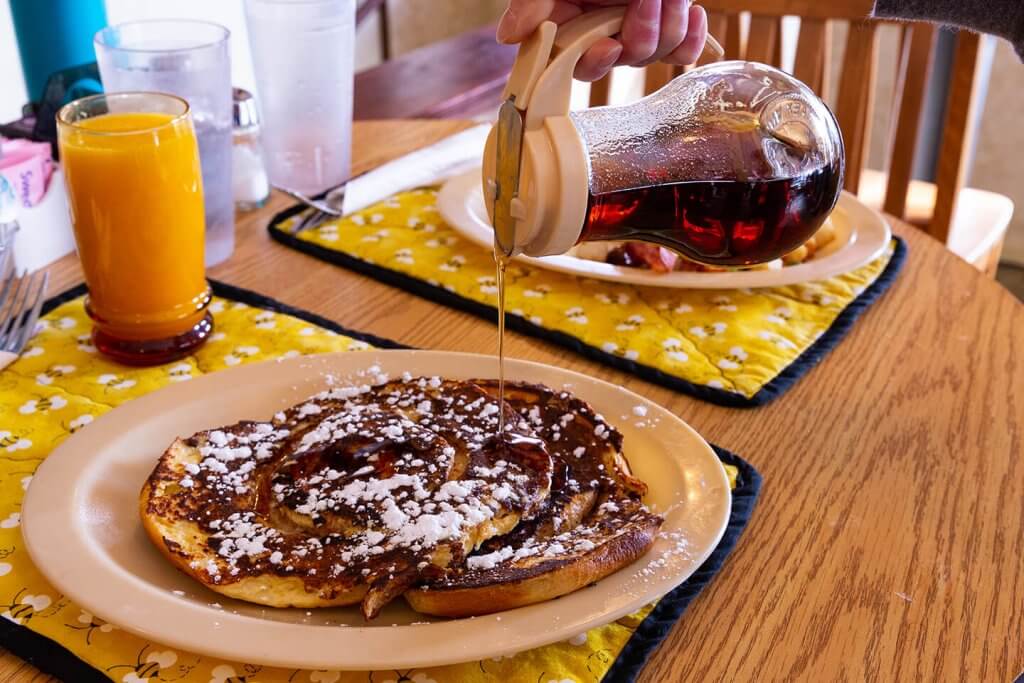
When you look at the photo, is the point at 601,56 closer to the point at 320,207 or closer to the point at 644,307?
the point at 644,307

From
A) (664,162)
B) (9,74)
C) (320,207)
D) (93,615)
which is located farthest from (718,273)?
(9,74)

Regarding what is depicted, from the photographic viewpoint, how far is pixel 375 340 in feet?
4.02

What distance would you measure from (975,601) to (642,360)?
0.47 m

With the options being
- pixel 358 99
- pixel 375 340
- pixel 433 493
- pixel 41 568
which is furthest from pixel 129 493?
pixel 358 99

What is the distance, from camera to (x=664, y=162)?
0.82 meters

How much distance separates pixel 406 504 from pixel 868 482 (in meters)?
0.49

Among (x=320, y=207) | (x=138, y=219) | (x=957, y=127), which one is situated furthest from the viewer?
(x=957, y=127)

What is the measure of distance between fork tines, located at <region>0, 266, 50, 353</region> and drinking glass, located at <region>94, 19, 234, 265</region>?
26 cm

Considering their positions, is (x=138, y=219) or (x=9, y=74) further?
(x=9, y=74)

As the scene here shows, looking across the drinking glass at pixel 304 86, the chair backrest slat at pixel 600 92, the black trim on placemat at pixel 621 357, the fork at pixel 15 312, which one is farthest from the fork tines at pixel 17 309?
the chair backrest slat at pixel 600 92

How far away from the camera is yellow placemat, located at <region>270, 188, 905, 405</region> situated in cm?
117

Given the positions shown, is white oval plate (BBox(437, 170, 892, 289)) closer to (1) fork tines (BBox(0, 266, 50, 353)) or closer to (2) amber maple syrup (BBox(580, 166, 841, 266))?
(2) amber maple syrup (BBox(580, 166, 841, 266))

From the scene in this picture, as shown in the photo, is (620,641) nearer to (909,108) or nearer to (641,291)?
(641,291)

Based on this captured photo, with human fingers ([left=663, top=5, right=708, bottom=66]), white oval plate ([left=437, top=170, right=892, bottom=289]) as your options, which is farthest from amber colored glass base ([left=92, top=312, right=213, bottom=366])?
human fingers ([left=663, top=5, right=708, bottom=66])
